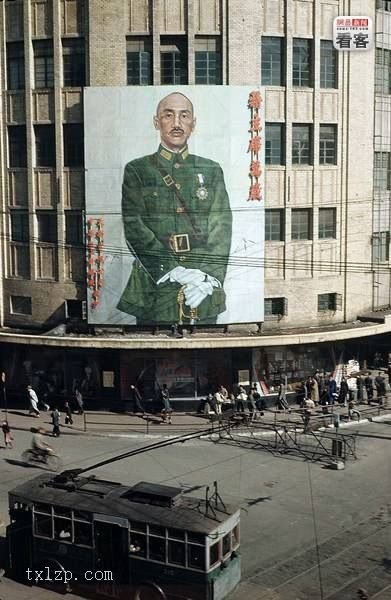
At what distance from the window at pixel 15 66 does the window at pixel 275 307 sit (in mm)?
15902

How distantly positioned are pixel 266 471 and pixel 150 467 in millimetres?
4384

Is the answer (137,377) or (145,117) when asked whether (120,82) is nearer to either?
(145,117)

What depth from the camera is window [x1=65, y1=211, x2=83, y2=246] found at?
151 ft

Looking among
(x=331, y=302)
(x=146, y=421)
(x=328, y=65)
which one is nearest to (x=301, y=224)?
(x=331, y=302)

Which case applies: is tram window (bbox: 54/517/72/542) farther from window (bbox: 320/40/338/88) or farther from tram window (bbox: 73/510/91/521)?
window (bbox: 320/40/338/88)

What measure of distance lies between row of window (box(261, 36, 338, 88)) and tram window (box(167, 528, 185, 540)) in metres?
27.7

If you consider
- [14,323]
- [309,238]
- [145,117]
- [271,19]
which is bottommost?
[14,323]

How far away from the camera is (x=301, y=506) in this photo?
31219 millimetres

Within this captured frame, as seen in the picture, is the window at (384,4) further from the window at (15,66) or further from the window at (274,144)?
the window at (15,66)

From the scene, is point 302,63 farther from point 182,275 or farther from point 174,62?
point 182,275

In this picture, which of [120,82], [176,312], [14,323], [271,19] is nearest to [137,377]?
[176,312]

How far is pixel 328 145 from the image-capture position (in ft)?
155

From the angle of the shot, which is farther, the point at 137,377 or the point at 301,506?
the point at 137,377

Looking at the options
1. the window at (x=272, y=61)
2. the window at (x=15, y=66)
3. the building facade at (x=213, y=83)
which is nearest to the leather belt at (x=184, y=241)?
the building facade at (x=213, y=83)
